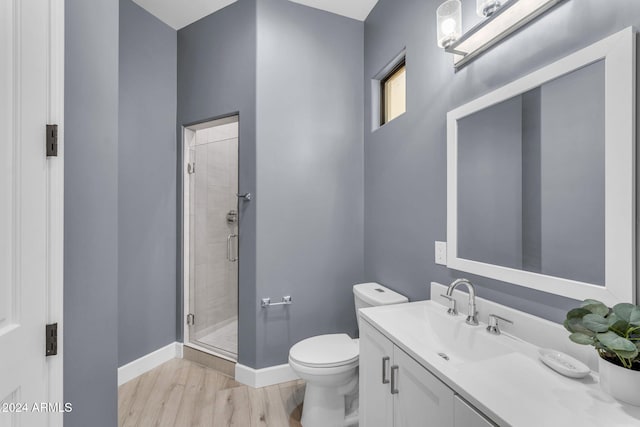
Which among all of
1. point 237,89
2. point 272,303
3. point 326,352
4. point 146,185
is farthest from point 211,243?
point 326,352

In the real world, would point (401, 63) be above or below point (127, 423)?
above

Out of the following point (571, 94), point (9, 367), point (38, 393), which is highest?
point (571, 94)

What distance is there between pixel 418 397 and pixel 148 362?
7.39 feet

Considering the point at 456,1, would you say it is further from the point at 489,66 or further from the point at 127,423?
the point at 127,423

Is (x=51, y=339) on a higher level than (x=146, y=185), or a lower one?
lower

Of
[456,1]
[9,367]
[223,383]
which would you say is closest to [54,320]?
[9,367]

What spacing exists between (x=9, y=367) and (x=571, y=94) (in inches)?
70.4

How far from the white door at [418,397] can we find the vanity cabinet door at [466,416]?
0.07 feet

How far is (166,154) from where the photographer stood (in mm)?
2441

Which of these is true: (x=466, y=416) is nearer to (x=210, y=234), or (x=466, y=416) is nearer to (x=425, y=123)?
(x=425, y=123)

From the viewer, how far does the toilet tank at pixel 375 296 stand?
1739mm

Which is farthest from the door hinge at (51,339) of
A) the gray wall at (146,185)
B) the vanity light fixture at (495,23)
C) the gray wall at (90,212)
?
the vanity light fixture at (495,23)

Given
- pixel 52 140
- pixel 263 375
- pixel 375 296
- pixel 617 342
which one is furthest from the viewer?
pixel 263 375

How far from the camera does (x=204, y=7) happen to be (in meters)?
2.25
